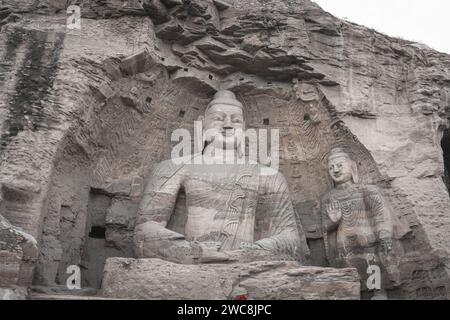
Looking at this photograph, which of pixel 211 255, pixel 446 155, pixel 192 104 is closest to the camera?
pixel 211 255

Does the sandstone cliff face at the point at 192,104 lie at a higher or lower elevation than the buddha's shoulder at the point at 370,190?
higher

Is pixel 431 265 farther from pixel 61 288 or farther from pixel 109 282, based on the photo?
pixel 61 288

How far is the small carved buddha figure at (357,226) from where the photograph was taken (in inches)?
233

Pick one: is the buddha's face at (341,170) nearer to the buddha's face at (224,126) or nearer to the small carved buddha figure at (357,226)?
the small carved buddha figure at (357,226)

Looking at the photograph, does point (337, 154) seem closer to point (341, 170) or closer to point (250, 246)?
point (341, 170)

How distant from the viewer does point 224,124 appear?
6.77 meters

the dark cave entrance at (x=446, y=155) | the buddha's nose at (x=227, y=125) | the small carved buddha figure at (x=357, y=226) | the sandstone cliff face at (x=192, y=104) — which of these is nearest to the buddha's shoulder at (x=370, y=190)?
the small carved buddha figure at (x=357, y=226)

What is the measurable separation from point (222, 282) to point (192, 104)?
2.98 metres

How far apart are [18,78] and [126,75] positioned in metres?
1.19

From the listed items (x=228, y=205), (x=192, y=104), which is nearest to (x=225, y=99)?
(x=192, y=104)

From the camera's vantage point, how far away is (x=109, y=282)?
4.85 metres

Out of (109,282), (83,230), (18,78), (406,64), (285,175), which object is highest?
(406,64)

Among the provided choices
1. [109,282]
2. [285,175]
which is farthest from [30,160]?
[285,175]

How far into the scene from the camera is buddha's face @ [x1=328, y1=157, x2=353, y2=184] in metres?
6.40
